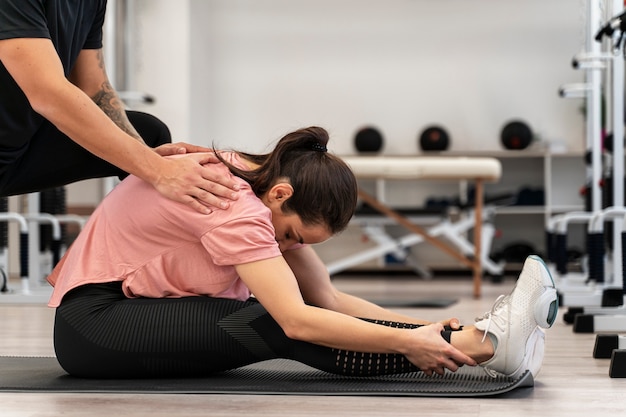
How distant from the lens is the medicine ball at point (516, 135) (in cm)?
707

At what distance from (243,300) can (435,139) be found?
18.4 feet

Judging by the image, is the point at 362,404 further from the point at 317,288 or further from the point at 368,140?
the point at 368,140

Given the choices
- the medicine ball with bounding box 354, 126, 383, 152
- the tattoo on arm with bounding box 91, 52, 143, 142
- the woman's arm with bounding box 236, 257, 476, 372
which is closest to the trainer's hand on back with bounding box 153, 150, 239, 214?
the woman's arm with bounding box 236, 257, 476, 372

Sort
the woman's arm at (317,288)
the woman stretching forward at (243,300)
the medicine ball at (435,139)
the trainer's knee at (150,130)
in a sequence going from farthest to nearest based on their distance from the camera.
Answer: the medicine ball at (435,139)
the trainer's knee at (150,130)
the woman's arm at (317,288)
the woman stretching forward at (243,300)

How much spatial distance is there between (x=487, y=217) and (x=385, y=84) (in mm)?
1677

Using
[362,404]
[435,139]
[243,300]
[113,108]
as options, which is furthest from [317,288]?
[435,139]

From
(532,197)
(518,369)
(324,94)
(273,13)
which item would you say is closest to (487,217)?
(532,197)

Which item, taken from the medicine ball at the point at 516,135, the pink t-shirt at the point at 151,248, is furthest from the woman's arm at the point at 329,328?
the medicine ball at the point at 516,135

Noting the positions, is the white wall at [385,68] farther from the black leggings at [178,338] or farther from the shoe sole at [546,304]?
the shoe sole at [546,304]

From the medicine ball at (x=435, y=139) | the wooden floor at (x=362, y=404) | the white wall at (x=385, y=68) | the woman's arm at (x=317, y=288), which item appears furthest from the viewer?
the white wall at (x=385, y=68)

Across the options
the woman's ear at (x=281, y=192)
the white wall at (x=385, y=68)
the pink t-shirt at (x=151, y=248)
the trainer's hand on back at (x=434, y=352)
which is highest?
the white wall at (x=385, y=68)

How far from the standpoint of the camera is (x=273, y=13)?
7.84 meters

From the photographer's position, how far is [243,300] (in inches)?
70.7

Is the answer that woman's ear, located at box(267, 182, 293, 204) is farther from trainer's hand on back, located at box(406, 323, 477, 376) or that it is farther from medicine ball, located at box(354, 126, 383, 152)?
medicine ball, located at box(354, 126, 383, 152)
